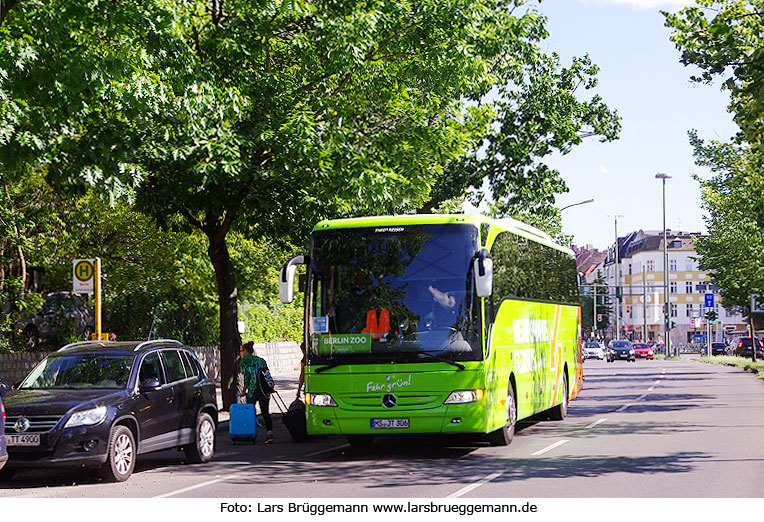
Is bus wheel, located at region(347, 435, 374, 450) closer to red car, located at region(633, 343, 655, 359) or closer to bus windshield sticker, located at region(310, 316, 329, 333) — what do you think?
bus windshield sticker, located at region(310, 316, 329, 333)

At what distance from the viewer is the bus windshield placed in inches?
593

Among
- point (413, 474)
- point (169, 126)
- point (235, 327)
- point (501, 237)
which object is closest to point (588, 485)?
point (413, 474)

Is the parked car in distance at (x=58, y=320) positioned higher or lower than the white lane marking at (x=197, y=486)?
higher

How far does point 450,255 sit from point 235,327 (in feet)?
29.7

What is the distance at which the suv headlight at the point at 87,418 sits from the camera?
12.8 meters

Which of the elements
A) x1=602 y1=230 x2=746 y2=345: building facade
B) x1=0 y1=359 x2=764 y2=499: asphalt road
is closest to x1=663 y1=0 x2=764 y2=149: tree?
x1=0 y1=359 x2=764 y2=499: asphalt road

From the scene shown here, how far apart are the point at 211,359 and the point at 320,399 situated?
25833 mm

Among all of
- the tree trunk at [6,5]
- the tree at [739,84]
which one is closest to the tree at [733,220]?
the tree at [739,84]

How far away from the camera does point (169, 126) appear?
17625mm

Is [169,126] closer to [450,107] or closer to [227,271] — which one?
[227,271]

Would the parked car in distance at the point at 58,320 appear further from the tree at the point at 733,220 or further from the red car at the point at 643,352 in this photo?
the red car at the point at 643,352

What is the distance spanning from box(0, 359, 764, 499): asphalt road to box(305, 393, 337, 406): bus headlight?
79 cm

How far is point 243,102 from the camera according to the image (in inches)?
725

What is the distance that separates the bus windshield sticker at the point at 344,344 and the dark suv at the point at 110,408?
1.85 meters
